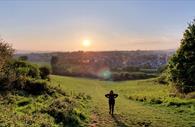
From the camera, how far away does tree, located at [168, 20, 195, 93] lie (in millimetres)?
48706

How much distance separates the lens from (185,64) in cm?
4928

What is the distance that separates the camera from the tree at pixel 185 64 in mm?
48706

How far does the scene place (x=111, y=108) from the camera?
30.0 metres

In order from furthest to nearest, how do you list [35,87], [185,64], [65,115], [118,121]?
[185,64] → [35,87] → [118,121] → [65,115]

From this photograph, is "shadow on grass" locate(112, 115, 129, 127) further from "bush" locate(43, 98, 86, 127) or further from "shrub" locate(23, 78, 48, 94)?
"shrub" locate(23, 78, 48, 94)

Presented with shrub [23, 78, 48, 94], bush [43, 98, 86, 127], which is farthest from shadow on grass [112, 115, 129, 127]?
shrub [23, 78, 48, 94]

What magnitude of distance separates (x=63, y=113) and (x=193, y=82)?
29.7m

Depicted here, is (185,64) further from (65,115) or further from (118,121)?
(65,115)

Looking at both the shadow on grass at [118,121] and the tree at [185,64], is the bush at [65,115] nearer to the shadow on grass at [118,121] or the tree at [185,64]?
the shadow on grass at [118,121]

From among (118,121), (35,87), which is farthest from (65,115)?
(35,87)

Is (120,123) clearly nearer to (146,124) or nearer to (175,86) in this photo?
(146,124)

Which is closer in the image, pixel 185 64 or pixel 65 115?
pixel 65 115

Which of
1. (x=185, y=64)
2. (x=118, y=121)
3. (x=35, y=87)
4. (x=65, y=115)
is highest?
(x=185, y=64)

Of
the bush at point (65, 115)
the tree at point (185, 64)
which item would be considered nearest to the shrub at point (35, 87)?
the bush at point (65, 115)
